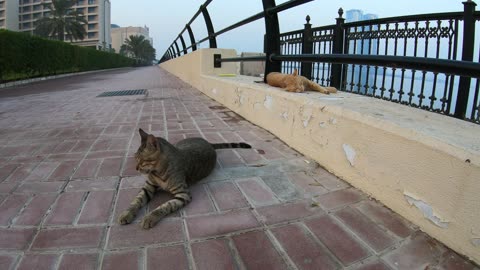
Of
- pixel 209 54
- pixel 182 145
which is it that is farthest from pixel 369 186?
pixel 209 54

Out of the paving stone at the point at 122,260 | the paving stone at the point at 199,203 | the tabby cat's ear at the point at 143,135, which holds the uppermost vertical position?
the tabby cat's ear at the point at 143,135

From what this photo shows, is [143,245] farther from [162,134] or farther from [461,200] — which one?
[162,134]

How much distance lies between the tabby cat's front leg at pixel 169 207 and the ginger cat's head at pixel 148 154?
21 cm

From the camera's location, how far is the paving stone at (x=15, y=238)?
1409 mm

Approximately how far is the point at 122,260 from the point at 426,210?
4.31 feet

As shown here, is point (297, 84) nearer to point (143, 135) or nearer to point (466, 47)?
point (143, 135)

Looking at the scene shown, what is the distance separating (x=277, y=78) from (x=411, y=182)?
197 cm

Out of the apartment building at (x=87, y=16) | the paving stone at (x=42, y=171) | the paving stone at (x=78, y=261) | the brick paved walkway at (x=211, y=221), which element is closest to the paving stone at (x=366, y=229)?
the brick paved walkway at (x=211, y=221)

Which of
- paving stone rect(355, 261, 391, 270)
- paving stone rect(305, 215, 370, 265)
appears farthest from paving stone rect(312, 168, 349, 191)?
paving stone rect(355, 261, 391, 270)

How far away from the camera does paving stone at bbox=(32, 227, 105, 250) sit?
1411 mm

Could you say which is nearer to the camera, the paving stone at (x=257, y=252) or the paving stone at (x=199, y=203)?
the paving stone at (x=257, y=252)

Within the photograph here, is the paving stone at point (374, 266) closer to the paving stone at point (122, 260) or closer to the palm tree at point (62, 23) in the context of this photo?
the paving stone at point (122, 260)

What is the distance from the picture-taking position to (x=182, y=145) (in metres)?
2.22

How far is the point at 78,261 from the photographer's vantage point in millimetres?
1312
